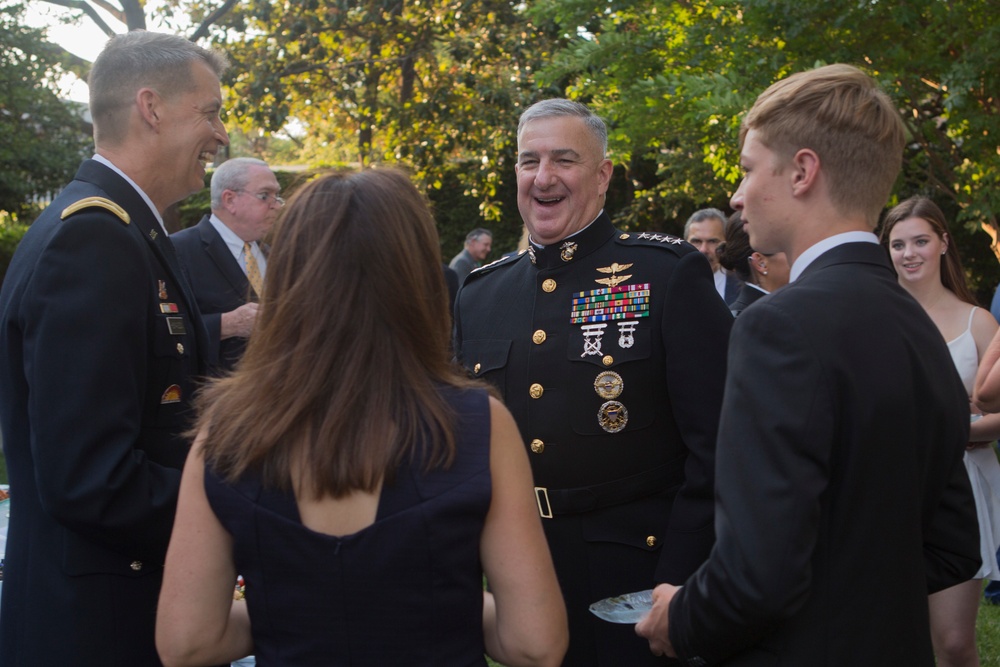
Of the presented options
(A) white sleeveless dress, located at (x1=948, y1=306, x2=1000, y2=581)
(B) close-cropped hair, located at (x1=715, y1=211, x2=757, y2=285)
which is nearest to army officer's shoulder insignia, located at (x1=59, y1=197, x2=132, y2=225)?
(B) close-cropped hair, located at (x1=715, y1=211, x2=757, y2=285)

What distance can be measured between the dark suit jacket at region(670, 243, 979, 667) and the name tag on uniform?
1.25 metres

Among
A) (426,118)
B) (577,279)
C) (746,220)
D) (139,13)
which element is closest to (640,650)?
(577,279)

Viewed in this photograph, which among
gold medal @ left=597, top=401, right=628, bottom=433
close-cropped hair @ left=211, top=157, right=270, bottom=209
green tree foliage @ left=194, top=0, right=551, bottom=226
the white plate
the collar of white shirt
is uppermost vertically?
green tree foliage @ left=194, top=0, right=551, bottom=226

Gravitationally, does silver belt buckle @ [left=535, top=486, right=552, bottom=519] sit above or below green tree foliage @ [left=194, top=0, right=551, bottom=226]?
below

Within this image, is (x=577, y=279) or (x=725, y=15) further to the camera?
(x=725, y=15)

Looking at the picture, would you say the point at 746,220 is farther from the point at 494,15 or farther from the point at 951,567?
the point at 494,15

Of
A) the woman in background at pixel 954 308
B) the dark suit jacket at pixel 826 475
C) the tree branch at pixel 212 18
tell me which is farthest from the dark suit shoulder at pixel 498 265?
the tree branch at pixel 212 18

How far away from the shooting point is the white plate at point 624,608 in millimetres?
1986

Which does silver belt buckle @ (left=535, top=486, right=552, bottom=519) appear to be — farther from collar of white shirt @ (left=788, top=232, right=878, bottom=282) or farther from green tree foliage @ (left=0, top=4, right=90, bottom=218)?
green tree foliage @ (left=0, top=4, right=90, bottom=218)

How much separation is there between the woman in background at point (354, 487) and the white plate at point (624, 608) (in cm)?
33

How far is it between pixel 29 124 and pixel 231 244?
1745cm

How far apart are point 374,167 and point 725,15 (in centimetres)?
639

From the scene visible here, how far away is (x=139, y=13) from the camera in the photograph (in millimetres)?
14219

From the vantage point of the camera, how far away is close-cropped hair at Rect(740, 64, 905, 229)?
1.81 metres
